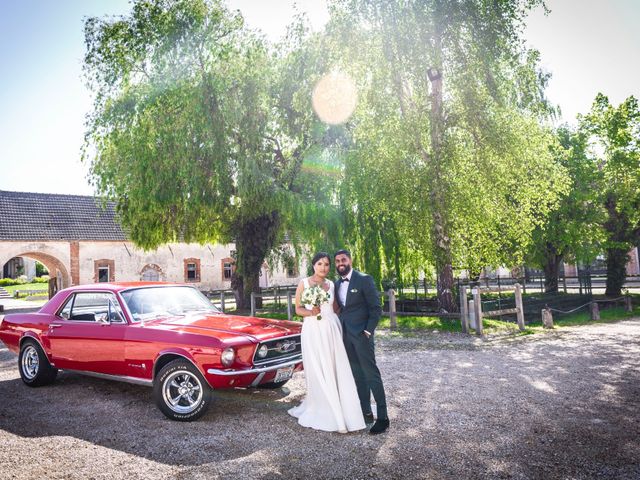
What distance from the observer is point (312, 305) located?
17.7 feet

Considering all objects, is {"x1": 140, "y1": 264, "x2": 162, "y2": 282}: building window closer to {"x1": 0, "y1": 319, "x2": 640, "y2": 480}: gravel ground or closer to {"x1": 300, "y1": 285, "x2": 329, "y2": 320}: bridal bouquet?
{"x1": 0, "y1": 319, "x2": 640, "y2": 480}: gravel ground

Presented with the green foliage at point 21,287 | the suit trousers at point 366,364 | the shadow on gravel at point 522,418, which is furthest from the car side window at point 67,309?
the green foliage at point 21,287

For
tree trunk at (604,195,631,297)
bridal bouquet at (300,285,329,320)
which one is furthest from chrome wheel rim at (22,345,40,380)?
tree trunk at (604,195,631,297)

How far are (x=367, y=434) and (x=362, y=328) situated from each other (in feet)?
3.60

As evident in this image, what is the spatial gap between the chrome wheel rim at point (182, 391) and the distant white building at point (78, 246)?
73.7ft

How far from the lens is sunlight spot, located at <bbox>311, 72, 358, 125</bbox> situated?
51.2 feet

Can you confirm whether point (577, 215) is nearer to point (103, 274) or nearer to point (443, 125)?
point (443, 125)

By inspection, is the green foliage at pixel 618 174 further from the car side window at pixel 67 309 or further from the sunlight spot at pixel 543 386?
Result: the car side window at pixel 67 309

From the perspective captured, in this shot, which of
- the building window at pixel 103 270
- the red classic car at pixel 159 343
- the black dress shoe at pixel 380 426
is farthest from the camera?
the building window at pixel 103 270

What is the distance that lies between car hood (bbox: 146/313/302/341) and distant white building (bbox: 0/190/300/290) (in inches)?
854

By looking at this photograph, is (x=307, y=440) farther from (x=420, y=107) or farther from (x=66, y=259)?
(x=66, y=259)

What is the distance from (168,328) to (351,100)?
11.4m

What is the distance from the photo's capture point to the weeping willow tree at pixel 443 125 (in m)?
13.6

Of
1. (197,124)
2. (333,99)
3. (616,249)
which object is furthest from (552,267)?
(197,124)
